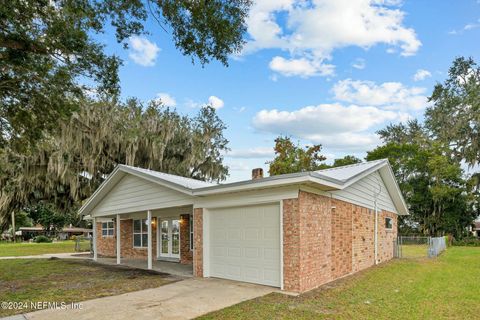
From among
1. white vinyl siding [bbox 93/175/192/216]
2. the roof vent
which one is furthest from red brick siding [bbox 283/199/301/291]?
white vinyl siding [bbox 93/175/192/216]

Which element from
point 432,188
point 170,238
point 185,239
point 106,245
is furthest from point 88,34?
point 432,188

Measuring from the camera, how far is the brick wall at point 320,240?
8031mm

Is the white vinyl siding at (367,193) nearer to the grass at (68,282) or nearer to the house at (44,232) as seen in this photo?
the grass at (68,282)

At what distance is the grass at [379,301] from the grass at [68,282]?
11.7ft

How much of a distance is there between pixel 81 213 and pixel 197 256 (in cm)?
863

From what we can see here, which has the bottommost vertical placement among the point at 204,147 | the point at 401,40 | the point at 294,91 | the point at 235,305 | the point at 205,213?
the point at 235,305

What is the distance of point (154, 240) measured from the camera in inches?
597

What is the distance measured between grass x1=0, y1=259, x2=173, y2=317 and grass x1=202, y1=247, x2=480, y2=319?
140 inches

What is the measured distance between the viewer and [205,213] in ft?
33.9

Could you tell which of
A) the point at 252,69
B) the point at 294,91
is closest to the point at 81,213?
the point at 252,69

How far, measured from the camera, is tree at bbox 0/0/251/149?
265 inches

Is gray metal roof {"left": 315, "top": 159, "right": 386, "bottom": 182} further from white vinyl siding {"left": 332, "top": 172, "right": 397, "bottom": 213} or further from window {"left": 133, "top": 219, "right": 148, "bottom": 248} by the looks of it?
window {"left": 133, "top": 219, "right": 148, "bottom": 248}

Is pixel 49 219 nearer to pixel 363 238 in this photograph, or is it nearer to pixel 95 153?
pixel 95 153

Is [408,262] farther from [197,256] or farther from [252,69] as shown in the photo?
[252,69]
